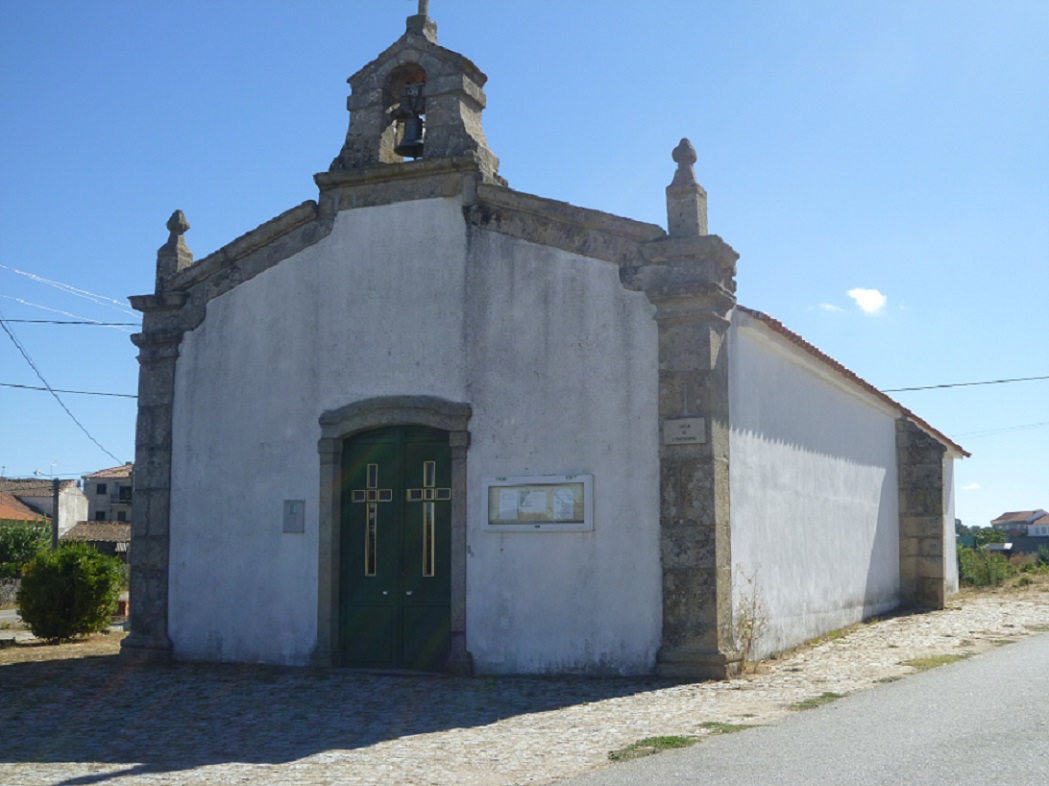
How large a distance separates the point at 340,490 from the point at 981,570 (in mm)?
18052

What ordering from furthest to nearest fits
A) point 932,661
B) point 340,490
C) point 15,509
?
point 15,509
point 340,490
point 932,661

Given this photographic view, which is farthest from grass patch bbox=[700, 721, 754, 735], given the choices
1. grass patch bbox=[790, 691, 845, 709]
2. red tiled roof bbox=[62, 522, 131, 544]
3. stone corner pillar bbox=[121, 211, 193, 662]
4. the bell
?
red tiled roof bbox=[62, 522, 131, 544]

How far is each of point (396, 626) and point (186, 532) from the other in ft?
9.44

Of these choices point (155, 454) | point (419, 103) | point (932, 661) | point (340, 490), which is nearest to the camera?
point (932, 661)

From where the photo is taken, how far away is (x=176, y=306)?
492 inches

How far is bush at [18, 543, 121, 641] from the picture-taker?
14.2 m

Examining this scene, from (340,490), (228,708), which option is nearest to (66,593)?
(340,490)

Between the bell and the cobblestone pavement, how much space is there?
5754 millimetres

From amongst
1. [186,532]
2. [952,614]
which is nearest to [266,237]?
[186,532]

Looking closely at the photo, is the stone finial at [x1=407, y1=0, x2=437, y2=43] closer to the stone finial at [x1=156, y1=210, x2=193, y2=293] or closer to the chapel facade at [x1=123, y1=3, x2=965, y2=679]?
the chapel facade at [x1=123, y1=3, x2=965, y2=679]

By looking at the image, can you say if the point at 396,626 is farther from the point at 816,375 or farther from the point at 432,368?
the point at 816,375

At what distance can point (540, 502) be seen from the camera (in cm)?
1051

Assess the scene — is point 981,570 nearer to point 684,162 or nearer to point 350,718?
point 684,162

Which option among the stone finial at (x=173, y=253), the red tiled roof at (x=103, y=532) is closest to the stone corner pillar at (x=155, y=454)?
the stone finial at (x=173, y=253)
